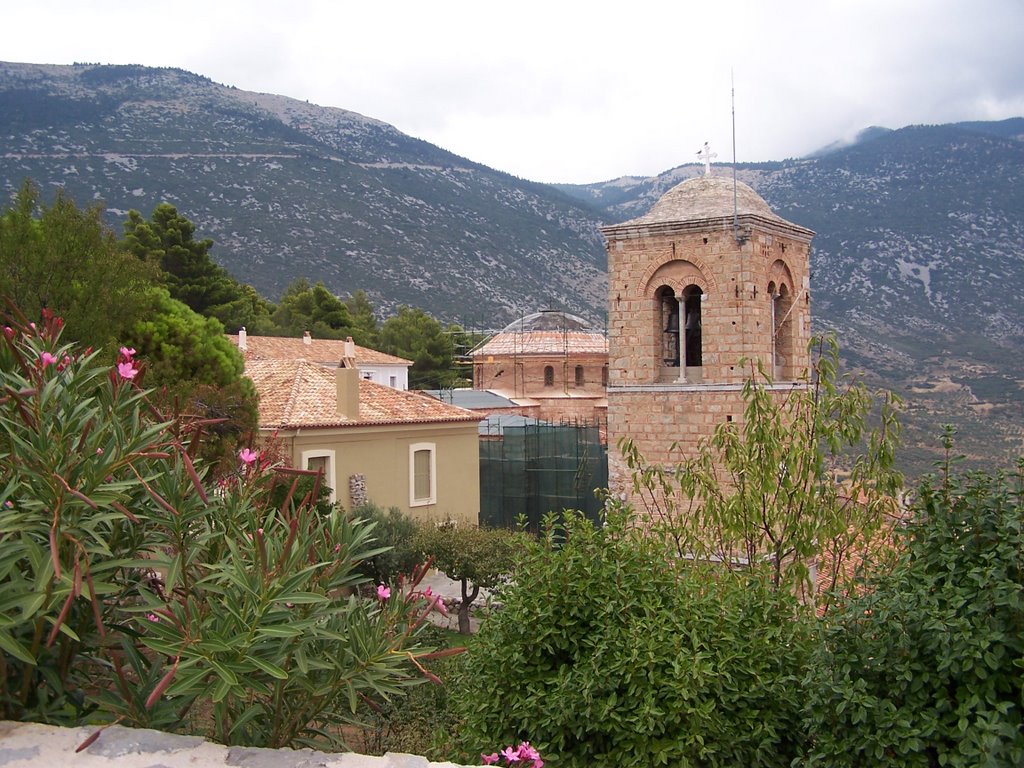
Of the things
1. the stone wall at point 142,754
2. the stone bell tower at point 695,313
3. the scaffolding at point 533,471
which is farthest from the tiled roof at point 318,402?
the stone wall at point 142,754

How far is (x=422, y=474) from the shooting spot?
78.6ft

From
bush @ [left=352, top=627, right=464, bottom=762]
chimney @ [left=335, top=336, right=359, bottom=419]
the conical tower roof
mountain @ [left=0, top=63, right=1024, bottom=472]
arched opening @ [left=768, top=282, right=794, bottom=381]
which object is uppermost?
mountain @ [left=0, top=63, right=1024, bottom=472]

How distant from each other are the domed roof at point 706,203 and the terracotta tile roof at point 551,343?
18535 mm

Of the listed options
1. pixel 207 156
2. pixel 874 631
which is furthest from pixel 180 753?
pixel 207 156

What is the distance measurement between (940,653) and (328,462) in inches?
731

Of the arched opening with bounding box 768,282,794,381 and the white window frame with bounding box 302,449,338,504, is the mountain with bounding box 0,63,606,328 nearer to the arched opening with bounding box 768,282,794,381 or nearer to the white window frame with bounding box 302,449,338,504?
the white window frame with bounding box 302,449,338,504

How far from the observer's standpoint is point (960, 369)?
3434 centimetres

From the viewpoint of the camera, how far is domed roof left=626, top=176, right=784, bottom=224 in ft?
53.6

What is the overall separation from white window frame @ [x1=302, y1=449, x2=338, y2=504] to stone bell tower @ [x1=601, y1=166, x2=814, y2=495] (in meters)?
7.70

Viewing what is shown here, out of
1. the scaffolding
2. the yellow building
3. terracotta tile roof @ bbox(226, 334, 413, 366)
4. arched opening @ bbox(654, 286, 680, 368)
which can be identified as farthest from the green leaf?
terracotta tile roof @ bbox(226, 334, 413, 366)

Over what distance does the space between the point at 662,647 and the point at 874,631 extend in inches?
53.9

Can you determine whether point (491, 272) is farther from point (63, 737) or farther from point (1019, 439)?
point (63, 737)

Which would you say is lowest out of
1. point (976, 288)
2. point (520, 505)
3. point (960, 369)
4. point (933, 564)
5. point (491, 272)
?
point (520, 505)

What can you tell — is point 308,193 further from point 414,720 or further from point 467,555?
point 414,720
